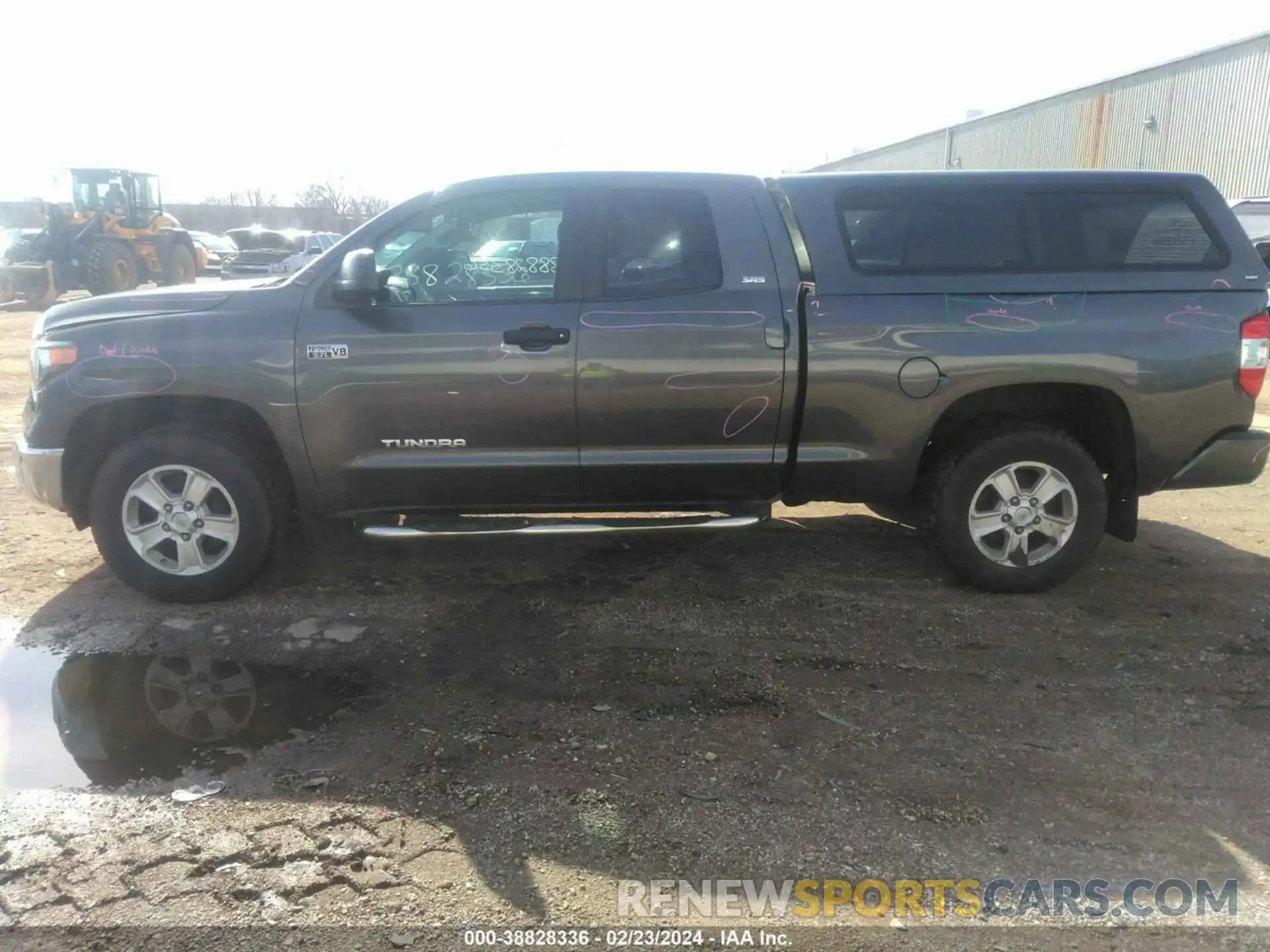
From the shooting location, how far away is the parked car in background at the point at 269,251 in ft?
67.6

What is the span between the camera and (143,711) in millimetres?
3521

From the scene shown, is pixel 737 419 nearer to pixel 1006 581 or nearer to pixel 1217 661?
pixel 1006 581

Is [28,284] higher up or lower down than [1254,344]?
higher up

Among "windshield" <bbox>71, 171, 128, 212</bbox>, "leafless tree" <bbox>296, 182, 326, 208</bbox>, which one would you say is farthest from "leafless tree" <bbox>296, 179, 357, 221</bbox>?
"windshield" <bbox>71, 171, 128, 212</bbox>

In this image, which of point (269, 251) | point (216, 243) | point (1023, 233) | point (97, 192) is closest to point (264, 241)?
point (269, 251)

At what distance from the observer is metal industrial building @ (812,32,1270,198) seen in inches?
747

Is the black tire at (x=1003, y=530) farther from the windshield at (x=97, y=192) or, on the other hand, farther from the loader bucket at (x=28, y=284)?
the windshield at (x=97, y=192)

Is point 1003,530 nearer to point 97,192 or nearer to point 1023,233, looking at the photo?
point 1023,233

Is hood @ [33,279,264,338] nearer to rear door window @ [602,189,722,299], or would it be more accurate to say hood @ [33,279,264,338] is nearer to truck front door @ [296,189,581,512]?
truck front door @ [296,189,581,512]

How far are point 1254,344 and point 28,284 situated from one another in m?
21.3

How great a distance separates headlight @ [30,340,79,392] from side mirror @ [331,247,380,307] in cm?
121

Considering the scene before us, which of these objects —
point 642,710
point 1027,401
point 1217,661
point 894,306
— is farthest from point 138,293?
point 1217,661

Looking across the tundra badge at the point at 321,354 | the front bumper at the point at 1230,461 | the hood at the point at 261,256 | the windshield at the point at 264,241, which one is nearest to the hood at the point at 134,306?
the tundra badge at the point at 321,354

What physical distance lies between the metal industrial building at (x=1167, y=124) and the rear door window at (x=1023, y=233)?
17050 mm
